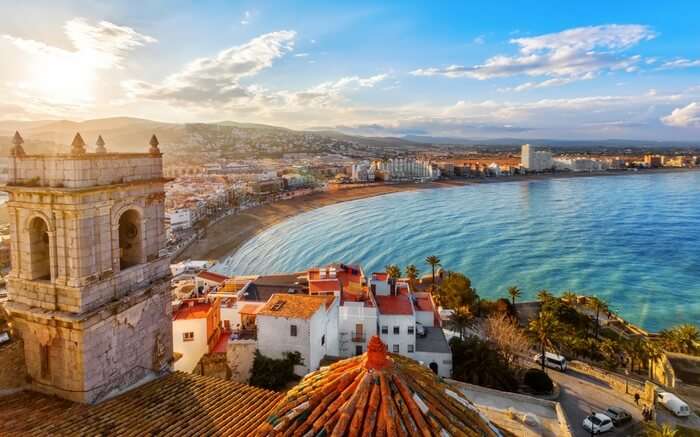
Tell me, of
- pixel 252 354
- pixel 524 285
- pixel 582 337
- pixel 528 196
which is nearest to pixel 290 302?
pixel 252 354

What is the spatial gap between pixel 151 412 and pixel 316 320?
1031 cm

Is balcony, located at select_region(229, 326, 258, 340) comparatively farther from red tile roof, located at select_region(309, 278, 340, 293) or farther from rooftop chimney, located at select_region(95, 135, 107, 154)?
rooftop chimney, located at select_region(95, 135, 107, 154)

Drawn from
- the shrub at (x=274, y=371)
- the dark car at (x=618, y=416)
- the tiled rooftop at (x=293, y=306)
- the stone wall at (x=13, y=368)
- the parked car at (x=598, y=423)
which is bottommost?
the dark car at (x=618, y=416)

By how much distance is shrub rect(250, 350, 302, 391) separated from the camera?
634 inches

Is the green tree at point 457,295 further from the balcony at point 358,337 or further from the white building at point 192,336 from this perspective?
the white building at point 192,336

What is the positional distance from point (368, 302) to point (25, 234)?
16056 millimetres

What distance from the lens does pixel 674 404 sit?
1802 centimetres

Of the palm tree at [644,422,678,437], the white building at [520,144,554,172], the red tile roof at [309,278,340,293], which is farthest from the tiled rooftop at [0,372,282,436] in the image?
the white building at [520,144,554,172]

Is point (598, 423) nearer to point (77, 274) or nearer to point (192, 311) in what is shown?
point (192, 311)

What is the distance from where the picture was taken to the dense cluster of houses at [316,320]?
17.1 m

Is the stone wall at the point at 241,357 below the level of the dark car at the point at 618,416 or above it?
above

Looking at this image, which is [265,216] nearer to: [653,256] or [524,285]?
[524,285]

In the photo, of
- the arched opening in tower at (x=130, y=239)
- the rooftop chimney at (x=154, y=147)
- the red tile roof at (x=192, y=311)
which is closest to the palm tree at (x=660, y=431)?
the arched opening in tower at (x=130, y=239)

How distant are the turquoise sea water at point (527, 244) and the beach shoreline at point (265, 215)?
210 centimetres
